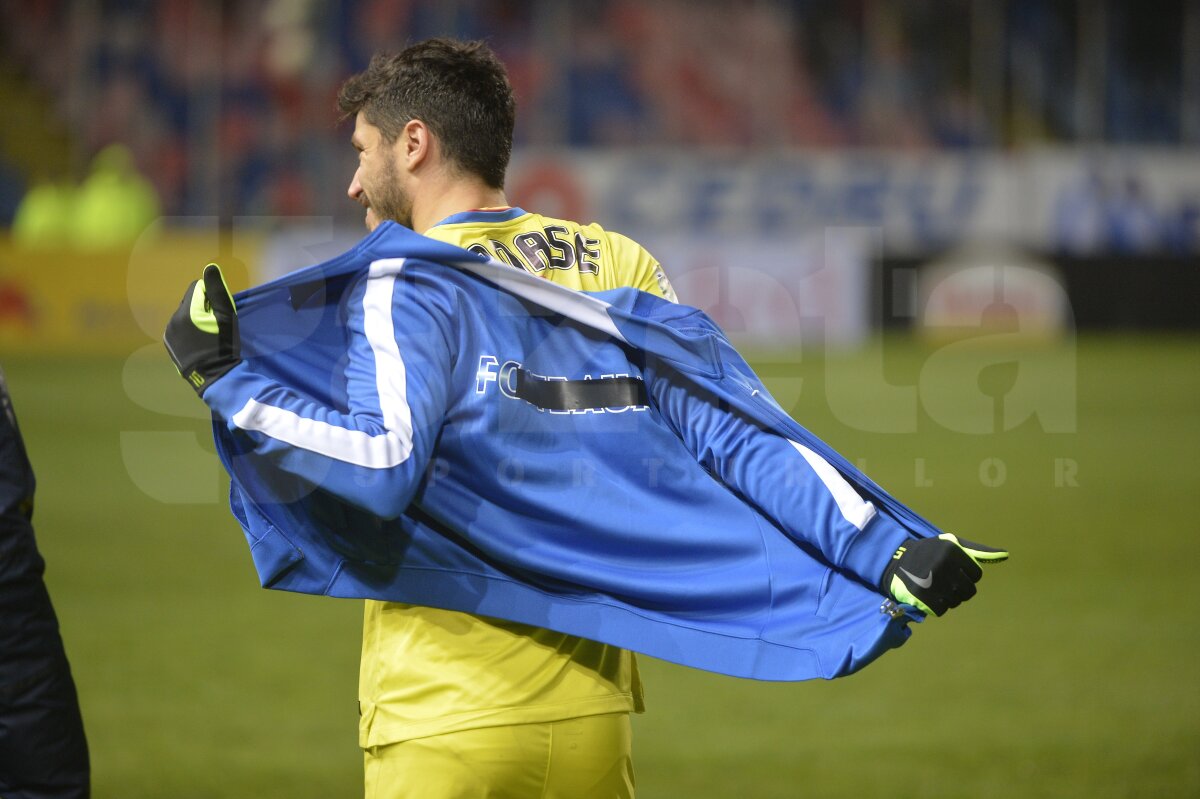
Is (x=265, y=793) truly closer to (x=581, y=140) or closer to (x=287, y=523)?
(x=287, y=523)

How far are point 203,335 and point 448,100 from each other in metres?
0.68

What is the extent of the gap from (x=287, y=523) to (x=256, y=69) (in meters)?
22.7

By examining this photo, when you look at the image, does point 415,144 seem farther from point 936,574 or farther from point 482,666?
point 936,574

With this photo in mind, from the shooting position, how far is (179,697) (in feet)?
19.1

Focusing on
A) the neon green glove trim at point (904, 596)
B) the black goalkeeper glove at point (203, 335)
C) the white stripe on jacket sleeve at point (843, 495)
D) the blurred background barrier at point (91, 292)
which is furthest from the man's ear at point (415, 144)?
the blurred background barrier at point (91, 292)

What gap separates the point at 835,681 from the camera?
6.41m

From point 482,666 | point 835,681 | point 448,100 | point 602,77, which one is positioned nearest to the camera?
point 482,666

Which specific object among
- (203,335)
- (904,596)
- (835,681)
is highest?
(203,335)

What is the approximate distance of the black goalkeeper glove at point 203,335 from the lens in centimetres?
229

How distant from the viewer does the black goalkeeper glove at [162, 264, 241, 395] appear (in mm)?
2295

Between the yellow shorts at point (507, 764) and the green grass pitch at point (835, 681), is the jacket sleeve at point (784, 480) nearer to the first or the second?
the yellow shorts at point (507, 764)

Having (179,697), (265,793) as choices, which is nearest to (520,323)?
(265,793)

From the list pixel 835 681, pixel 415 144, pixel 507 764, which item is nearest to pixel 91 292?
pixel 835 681

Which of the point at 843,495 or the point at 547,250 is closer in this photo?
the point at 843,495
